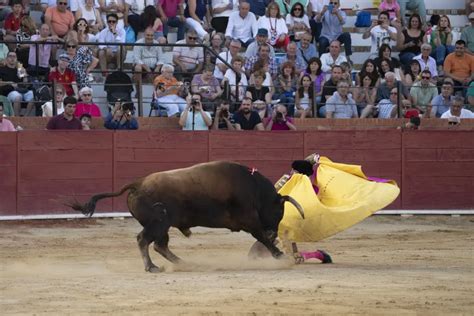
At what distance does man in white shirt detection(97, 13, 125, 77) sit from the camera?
55.3 feet

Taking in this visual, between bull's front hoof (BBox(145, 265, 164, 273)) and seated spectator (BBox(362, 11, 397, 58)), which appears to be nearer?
bull's front hoof (BBox(145, 265, 164, 273))

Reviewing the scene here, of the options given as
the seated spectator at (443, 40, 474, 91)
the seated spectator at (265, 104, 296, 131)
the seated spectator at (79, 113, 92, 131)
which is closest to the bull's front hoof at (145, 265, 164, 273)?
the seated spectator at (79, 113, 92, 131)

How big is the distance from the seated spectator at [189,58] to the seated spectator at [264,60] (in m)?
0.62

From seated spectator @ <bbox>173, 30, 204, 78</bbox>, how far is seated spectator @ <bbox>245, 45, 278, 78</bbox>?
2.05 ft

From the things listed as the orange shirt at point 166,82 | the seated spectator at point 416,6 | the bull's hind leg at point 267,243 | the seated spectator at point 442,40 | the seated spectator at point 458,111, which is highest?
the seated spectator at point 416,6

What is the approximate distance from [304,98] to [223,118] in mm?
1180

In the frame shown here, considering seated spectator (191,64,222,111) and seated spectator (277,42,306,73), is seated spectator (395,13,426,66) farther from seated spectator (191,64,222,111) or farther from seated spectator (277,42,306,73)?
seated spectator (191,64,222,111)

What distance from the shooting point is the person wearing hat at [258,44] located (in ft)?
56.7

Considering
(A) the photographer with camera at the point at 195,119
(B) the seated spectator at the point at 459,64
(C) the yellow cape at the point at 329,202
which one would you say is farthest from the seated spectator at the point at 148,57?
(C) the yellow cape at the point at 329,202

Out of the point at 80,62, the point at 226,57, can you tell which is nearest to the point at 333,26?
the point at 226,57

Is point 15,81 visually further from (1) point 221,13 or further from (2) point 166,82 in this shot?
(1) point 221,13

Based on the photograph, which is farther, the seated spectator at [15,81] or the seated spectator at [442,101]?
the seated spectator at [442,101]

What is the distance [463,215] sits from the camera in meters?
17.1

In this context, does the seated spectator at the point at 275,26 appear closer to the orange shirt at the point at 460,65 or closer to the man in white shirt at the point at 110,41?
the man in white shirt at the point at 110,41
